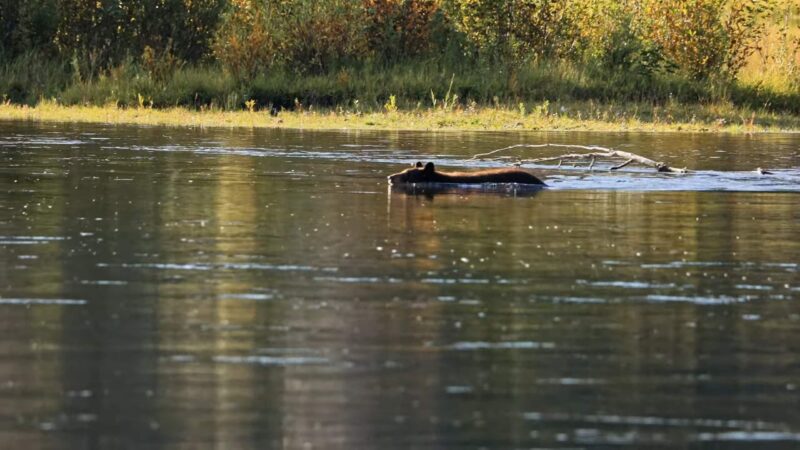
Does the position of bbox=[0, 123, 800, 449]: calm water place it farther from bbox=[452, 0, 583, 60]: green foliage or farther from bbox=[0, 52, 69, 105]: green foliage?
bbox=[452, 0, 583, 60]: green foliage

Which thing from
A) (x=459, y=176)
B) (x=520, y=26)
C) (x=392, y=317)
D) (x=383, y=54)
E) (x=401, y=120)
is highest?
(x=520, y=26)

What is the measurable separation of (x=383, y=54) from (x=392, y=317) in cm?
2843

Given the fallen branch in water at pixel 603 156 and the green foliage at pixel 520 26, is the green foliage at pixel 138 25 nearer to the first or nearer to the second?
the green foliage at pixel 520 26

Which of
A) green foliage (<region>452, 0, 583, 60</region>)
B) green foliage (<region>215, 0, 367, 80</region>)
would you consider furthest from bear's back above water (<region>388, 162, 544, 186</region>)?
green foliage (<region>452, 0, 583, 60</region>)

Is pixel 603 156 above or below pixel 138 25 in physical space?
below

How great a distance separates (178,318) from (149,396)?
7.15ft

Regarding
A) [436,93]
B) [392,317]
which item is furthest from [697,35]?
[392,317]

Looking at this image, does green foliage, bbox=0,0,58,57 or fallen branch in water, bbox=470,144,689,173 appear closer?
fallen branch in water, bbox=470,144,689,173

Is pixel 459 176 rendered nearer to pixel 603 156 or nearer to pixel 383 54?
pixel 603 156

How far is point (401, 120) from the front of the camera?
1299 inches

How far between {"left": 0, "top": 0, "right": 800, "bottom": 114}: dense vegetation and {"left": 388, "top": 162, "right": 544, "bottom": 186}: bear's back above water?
46.4ft

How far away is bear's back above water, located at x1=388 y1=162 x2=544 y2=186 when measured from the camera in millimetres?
19734

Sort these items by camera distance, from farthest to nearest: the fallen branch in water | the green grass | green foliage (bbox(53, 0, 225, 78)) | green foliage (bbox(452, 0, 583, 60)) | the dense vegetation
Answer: green foliage (bbox(53, 0, 225, 78)) → green foliage (bbox(452, 0, 583, 60)) → the dense vegetation → the green grass → the fallen branch in water

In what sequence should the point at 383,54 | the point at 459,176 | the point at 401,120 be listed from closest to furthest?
the point at 459,176, the point at 401,120, the point at 383,54
